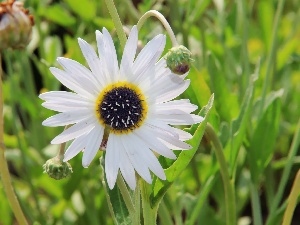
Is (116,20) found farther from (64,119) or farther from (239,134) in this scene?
(239,134)

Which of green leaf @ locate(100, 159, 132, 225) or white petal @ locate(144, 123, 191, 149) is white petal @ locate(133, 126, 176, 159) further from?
green leaf @ locate(100, 159, 132, 225)

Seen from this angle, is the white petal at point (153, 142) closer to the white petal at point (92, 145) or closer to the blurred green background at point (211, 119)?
the white petal at point (92, 145)

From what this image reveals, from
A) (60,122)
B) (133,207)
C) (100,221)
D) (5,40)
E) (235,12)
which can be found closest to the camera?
(60,122)

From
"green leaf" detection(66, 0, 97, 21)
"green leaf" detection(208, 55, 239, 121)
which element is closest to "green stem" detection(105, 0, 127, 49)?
"green leaf" detection(208, 55, 239, 121)

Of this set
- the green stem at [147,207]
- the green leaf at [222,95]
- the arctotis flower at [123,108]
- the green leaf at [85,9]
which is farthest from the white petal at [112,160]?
the green leaf at [85,9]

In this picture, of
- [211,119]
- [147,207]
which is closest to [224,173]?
[211,119]

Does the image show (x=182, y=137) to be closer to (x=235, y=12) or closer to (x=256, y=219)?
(x=256, y=219)

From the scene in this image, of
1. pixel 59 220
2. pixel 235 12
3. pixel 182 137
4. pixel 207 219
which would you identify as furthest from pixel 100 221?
pixel 182 137
